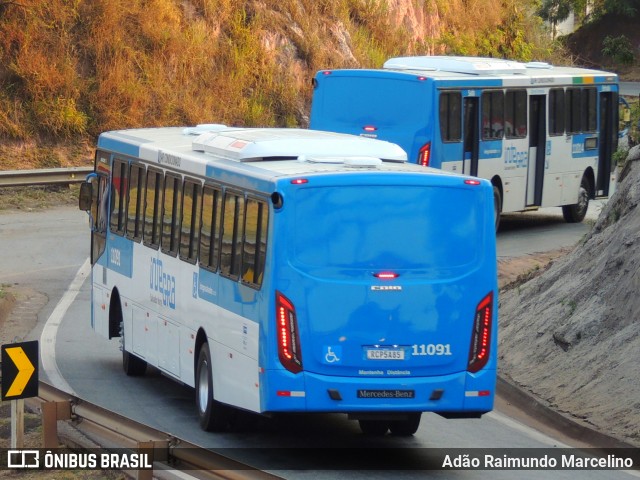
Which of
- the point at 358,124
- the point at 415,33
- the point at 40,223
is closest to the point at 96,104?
the point at 40,223

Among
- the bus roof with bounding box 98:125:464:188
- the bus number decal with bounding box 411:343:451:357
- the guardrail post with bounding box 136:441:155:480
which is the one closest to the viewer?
the guardrail post with bounding box 136:441:155:480

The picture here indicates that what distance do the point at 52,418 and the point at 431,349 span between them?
118 inches

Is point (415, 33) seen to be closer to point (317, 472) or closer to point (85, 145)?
point (85, 145)

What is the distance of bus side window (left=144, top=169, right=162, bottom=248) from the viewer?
1396cm

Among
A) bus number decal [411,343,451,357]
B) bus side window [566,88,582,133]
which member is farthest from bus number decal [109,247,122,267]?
bus side window [566,88,582,133]

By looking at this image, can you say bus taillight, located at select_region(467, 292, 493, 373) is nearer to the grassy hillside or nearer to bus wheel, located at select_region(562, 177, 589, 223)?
bus wheel, located at select_region(562, 177, 589, 223)

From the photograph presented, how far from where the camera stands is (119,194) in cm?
1527

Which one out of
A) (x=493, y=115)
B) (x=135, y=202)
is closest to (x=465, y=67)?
(x=493, y=115)

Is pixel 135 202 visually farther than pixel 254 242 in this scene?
Yes

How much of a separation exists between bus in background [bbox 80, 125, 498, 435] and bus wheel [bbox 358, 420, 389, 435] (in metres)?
0.37

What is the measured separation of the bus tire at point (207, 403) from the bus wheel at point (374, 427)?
1264mm

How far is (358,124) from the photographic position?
24688mm

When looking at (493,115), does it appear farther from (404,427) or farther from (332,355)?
(332,355)

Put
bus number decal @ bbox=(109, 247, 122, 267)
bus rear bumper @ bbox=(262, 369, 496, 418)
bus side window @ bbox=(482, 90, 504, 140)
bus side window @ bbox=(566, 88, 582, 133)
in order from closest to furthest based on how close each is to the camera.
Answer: bus rear bumper @ bbox=(262, 369, 496, 418) → bus number decal @ bbox=(109, 247, 122, 267) → bus side window @ bbox=(482, 90, 504, 140) → bus side window @ bbox=(566, 88, 582, 133)
